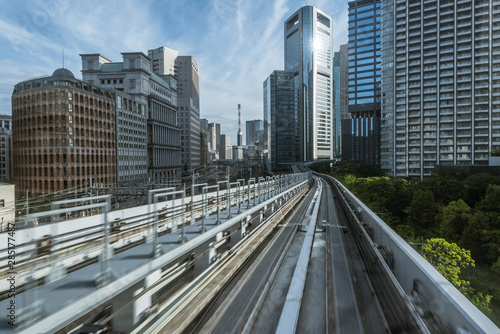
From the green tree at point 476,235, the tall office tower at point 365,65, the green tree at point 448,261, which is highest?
the tall office tower at point 365,65

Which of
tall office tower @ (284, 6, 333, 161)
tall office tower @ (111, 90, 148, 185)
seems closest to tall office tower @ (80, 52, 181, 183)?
tall office tower @ (111, 90, 148, 185)

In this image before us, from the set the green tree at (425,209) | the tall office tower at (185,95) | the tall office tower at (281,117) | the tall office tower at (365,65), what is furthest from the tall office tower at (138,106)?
the tall office tower at (365,65)

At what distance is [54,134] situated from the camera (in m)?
39.4

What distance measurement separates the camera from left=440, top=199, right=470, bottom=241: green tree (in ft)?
73.3

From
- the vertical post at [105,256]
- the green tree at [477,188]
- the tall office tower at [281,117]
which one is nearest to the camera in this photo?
the vertical post at [105,256]

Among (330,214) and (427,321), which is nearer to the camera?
(427,321)

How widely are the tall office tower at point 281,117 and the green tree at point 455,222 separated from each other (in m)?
78.4

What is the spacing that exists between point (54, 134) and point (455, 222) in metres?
49.2

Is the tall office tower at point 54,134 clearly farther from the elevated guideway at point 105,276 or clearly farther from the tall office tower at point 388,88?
the tall office tower at point 388,88

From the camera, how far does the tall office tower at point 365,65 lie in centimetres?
8050

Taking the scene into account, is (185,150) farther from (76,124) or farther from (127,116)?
(76,124)

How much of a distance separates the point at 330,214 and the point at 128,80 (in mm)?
56193

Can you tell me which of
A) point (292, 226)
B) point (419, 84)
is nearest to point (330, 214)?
point (292, 226)

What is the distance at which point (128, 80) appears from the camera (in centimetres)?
5662
